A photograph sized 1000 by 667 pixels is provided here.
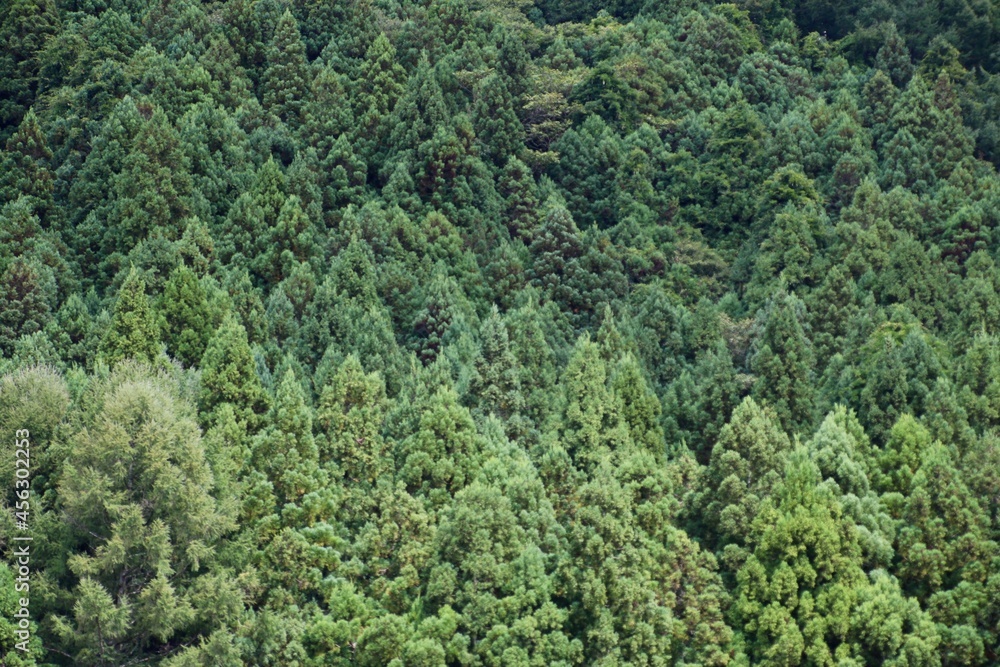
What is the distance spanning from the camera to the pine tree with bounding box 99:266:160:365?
51219 mm

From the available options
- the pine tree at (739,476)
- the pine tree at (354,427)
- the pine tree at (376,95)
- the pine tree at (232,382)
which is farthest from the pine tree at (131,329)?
the pine tree at (739,476)

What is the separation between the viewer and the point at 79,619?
1640 inches

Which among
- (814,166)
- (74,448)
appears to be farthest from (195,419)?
(814,166)

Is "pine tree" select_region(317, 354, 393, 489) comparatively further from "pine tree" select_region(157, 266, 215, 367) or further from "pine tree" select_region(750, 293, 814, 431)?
"pine tree" select_region(750, 293, 814, 431)

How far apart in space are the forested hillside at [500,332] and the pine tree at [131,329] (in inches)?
5.8

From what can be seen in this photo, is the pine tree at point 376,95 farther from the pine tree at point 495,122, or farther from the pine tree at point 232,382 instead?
the pine tree at point 232,382

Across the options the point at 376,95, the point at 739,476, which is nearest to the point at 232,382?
the point at 739,476

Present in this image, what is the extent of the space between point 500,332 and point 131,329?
1122 centimetres

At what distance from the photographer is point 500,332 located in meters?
52.5

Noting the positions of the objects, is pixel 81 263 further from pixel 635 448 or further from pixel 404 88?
pixel 635 448

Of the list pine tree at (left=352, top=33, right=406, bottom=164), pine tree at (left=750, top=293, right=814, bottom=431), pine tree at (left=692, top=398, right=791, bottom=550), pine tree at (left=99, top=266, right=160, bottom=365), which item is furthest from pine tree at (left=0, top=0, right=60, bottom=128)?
pine tree at (left=692, top=398, right=791, bottom=550)

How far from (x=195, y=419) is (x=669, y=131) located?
32.2 metres

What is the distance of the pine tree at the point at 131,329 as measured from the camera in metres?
51.2

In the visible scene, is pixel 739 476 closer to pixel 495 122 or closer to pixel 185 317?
pixel 185 317
